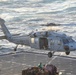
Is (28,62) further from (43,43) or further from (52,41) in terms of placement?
(52,41)

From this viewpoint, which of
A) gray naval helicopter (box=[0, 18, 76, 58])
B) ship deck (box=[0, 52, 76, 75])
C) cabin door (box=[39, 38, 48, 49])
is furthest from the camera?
ship deck (box=[0, 52, 76, 75])

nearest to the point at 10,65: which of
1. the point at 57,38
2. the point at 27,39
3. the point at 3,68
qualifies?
the point at 3,68

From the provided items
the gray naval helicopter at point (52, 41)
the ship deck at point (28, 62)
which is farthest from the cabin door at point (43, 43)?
the ship deck at point (28, 62)

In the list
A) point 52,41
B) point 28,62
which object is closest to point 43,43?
point 52,41

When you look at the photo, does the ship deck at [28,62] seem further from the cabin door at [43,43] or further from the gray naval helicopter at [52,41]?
the cabin door at [43,43]

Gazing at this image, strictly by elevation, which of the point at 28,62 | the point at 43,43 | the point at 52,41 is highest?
the point at 52,41

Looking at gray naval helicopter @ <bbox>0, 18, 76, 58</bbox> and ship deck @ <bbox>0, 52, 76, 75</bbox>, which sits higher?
gray naval helicopter @ <bbox>0, 18, 76, 58</bbox>

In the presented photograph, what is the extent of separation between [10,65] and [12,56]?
25.3ft

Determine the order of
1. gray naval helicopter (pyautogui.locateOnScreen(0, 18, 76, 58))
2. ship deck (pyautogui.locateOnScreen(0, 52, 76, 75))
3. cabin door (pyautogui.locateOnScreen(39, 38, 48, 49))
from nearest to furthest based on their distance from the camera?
gray naval helicopter (pyautogui.locateOnScreen(0, 18, 76, 58)) < cabin door (pyautogui.locateOnScreen(39, 38, 48, 49)) < ship deck (pyautogui.locateOnScreen(0, 52, 76, 75))

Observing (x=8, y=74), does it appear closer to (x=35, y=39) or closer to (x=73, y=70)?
(x=35, y=39)

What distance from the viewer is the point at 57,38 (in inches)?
1813

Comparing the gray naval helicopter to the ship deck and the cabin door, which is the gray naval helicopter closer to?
the cabin door

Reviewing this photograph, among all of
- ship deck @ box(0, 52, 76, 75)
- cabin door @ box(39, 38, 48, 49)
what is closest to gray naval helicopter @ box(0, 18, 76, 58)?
cabin door @ box(39, 38, 48, 49)

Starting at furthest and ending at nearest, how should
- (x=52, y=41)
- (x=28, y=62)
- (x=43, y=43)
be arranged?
(x=28, y=62) < (x=43, y=43) < (x=52, y=41)
